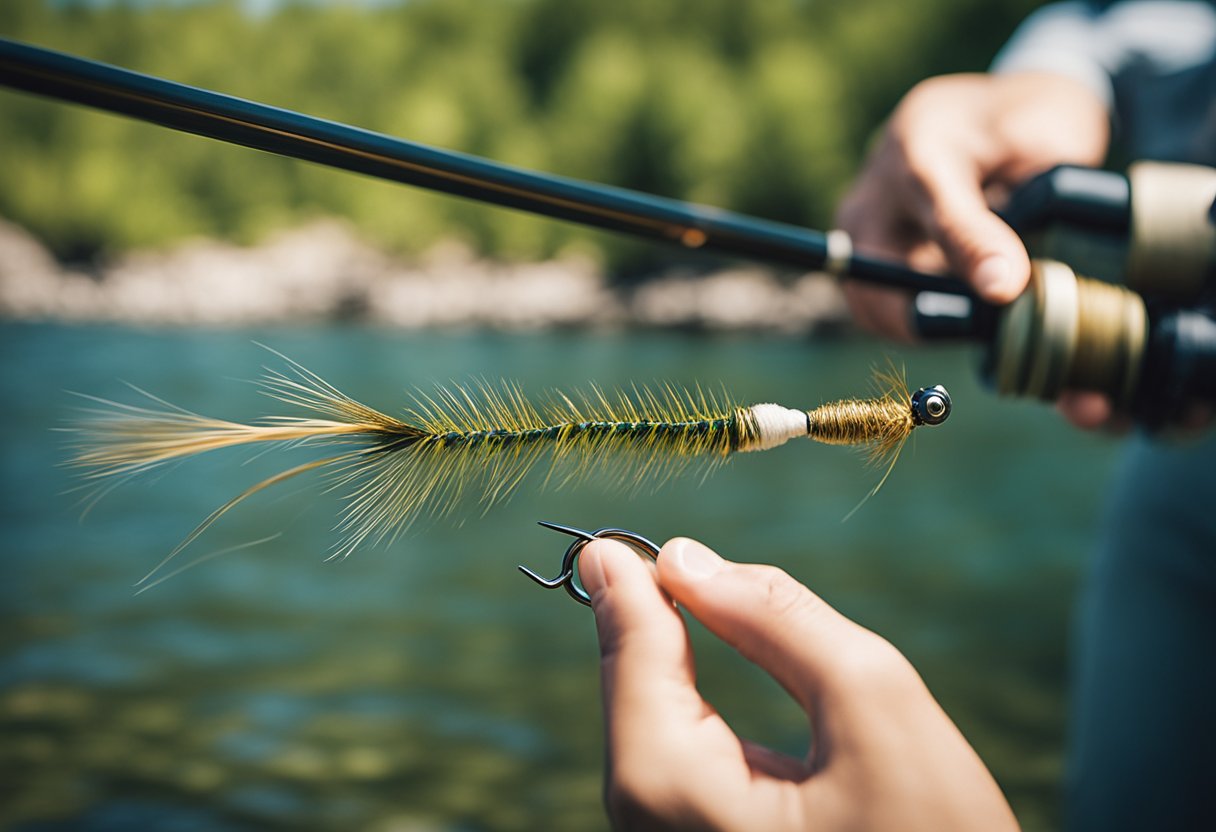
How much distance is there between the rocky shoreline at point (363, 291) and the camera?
1196cm

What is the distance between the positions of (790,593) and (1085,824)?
3.14 ft

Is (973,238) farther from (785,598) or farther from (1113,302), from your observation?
(785,598)

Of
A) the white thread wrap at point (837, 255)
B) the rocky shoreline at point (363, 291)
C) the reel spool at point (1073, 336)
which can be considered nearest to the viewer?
the reel spool at point (1073, 336)

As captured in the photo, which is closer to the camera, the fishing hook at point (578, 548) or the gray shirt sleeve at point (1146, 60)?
the fishing hook at point (578, 548)

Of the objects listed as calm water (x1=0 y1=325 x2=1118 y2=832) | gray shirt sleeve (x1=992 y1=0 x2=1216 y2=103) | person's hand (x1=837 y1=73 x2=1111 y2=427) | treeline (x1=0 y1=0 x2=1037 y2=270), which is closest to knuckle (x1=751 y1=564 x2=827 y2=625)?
calm water (x1=0 y1=325 x2=1118 y2=832)

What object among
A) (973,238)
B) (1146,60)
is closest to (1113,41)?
(1146,60)

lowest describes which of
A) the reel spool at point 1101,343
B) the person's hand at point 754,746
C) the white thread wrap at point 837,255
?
the person's hand at point 754,746

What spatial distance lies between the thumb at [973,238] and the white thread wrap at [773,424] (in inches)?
12.3

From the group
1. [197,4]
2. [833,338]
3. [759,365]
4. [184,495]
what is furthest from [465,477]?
[197,4]

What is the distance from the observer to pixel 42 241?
Answer: 45.7ft

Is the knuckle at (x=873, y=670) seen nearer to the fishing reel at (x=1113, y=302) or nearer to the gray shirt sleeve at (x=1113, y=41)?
the fishing reel at (x=1113, y=302)

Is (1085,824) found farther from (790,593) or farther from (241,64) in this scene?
(241,64)

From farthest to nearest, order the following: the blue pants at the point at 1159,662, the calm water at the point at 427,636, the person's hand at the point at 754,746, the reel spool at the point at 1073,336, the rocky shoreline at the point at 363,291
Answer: the rocky shoreline at the point at 363,291, the calm water at the point at 427,636, the blue pants at the point at 1159,662, the reel spool at the point at 1073,336, the person's hand at the point at 754,746

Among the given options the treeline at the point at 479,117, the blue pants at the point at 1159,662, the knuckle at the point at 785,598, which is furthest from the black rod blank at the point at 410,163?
the treeline at the point at 479,117
